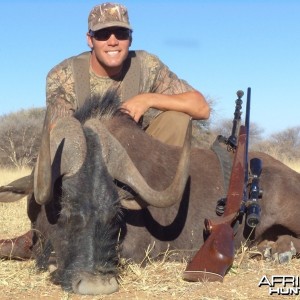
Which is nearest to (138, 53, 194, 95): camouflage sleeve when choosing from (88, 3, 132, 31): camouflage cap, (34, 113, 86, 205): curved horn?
(88, 3, 132, 31): camouflage cap

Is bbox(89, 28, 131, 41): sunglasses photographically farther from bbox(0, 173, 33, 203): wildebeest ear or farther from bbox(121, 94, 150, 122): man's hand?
bbox(0, 173, 33, 203): wildebeest ear

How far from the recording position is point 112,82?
6.71 meters

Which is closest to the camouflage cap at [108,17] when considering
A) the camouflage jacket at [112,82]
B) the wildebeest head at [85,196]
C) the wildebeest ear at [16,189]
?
the camouflage jacket at [112,82]

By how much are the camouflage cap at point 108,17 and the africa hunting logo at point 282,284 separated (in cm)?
290

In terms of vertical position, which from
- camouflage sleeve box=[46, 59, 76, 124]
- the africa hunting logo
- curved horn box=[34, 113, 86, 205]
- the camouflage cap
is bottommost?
the africa hunting logo

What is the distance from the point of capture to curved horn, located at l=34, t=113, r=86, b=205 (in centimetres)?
434

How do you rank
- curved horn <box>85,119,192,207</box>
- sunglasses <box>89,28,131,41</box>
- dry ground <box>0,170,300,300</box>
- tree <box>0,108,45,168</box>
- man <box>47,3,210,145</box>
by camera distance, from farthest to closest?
tree <box>0,108,45,168</box> < sunglasses <box>89,28,131,41</box> < man <box>47,3,210,145</box> < curved horn <box>85,119,192,207</box> < dry ground <box>0,170,300,300</box>

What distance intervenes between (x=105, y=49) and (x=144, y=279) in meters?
2.62

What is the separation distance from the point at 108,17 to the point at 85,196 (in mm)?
2461

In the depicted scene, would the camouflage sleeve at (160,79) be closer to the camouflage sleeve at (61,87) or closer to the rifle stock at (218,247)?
the camouflage sleeve at (61,87)

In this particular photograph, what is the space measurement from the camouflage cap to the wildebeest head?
5.13ft

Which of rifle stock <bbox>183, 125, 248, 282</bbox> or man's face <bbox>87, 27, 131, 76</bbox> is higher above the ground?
man's face <bbox>87, 27, 131, 76</bbox>

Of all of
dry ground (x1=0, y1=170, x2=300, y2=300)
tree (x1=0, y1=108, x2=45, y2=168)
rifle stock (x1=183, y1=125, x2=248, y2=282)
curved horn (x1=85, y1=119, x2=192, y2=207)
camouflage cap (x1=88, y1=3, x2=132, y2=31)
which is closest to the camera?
dry ground (x1=0, y1=170, x2=300, y2=300)

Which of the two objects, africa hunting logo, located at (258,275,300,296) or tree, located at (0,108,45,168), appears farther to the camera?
tree, located at (0,108,45,168)
